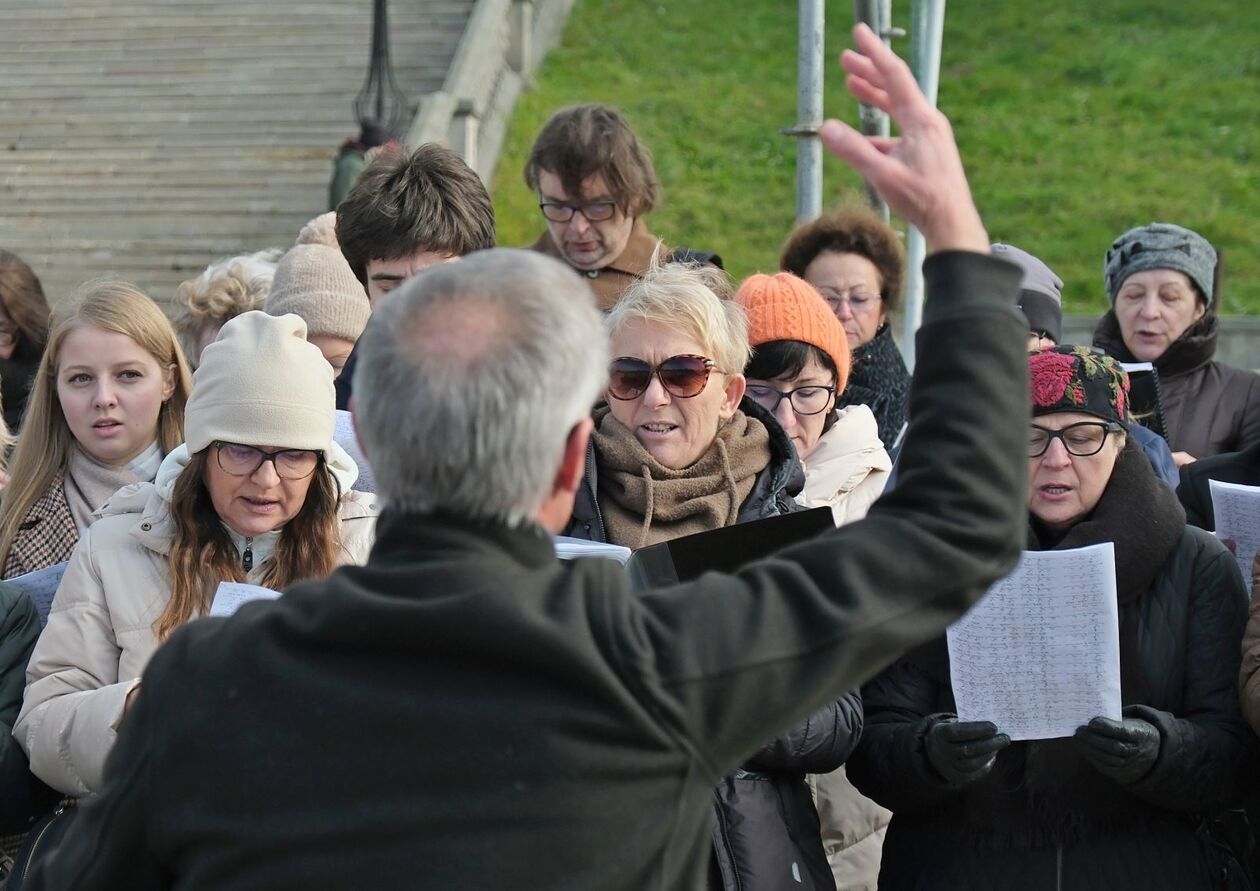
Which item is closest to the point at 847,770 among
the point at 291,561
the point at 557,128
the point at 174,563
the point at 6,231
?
the point at 291,561

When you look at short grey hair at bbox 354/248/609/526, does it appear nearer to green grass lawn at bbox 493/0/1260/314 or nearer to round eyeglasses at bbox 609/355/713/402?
round eyeglasses at bbox 609/355/713/402

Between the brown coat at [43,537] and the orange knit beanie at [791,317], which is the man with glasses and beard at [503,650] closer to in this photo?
the brown coat at [43,537]

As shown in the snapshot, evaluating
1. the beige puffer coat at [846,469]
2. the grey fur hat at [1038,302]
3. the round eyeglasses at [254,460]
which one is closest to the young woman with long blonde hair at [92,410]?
the round eyeglasses at [254,460]

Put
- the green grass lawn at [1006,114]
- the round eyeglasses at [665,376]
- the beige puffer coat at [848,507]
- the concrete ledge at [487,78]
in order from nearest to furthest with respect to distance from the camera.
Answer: the round eyeglasses at [665,376] < the beige puffer coat at [848,507] < the green grass lawn at [1006,114] < the concrete ledge at [487,78]

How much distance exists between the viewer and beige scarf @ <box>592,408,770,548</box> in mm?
3613

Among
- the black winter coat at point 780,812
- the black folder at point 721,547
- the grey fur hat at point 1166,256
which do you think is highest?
the grey fur hat at point 1166,256

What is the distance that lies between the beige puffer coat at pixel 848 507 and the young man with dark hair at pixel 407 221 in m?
1.20

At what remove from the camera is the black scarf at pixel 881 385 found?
559cm

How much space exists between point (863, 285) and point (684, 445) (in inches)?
87.0

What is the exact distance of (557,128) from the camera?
5426 millimetres

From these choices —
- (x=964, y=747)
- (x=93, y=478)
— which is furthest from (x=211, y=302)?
(x=964, y=747)

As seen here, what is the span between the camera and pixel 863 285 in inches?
226

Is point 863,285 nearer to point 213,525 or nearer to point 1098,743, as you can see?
point 1098,743

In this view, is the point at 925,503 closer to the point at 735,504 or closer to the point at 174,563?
the point at 735,504
